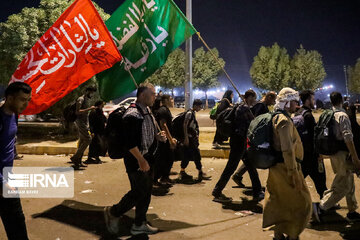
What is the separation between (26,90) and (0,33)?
1296 centimetres

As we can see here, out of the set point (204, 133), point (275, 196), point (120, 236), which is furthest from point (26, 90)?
point (204, 133)

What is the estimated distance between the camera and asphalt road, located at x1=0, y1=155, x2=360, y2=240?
14.1ft

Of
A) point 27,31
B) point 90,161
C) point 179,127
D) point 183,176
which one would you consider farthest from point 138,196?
point 27,31

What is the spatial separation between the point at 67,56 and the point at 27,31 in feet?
33.8

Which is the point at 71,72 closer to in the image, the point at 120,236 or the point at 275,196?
the point at 120,236

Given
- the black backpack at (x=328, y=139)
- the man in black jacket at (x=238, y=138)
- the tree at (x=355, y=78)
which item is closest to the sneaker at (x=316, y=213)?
the black backpack at (x=328, y=139)

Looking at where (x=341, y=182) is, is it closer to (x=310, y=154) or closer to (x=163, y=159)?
(x=310, y=154)

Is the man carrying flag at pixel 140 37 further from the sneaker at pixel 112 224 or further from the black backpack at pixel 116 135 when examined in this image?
the sneaker at pixel 112 224

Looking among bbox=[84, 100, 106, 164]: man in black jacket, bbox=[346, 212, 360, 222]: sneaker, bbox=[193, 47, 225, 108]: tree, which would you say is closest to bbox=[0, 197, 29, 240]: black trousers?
bbox=[346, 212, 360, 222]: sneaker

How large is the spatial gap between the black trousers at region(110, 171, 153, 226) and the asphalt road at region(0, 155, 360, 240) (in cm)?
32

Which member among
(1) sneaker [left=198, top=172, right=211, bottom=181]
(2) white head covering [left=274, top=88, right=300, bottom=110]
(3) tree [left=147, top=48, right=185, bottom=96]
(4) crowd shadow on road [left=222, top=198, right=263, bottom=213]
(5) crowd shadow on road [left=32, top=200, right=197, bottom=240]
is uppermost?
(3) tree [left=147, top=48, right=185, bottom=96]

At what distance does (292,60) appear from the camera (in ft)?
178

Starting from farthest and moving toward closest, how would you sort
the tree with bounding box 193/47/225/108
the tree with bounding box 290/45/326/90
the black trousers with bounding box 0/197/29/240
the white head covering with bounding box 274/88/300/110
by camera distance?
the tree with bounding box 193/47/225/108 → the tree with bounding box 290/45/326/90 → the white head covering with bounding box 274/88/300/110 → the black trousers with bounding box 0/197/29/240

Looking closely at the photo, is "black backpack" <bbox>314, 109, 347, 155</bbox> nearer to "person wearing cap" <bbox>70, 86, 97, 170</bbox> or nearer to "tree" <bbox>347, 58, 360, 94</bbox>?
"person wearing cap" <bbox>70, 86, 97, 170</bbox>
